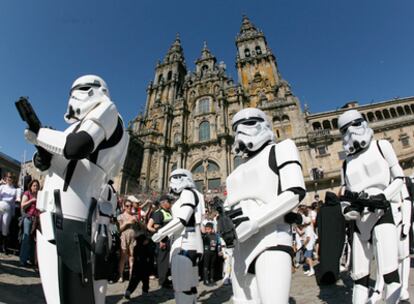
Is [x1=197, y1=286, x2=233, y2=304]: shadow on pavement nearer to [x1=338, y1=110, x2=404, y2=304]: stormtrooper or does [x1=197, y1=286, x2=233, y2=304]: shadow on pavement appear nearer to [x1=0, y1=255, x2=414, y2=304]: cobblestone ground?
[x1=0, y1=255, x2=414, y2=304]: cobblestone ground

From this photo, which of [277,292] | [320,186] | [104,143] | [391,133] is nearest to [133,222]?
[104,143]

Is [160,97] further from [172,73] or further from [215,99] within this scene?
[215,99]

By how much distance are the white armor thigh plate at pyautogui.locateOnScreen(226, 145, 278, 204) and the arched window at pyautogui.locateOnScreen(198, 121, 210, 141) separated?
2934 centimetres

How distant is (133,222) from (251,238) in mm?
4386

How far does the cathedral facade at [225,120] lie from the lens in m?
24.0

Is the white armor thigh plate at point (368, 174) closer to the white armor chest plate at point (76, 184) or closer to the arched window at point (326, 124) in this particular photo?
the white armor chest plate at point (76, 184)

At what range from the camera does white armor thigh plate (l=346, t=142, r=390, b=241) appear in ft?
9.37

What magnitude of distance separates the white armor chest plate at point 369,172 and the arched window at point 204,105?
31.0 m

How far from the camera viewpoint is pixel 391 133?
23828 millimetres

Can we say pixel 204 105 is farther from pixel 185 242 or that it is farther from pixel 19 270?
pixel 185 242

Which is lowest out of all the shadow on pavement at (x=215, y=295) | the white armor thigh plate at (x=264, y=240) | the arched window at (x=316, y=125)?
the shadow on pavement at (x=215, y=295)

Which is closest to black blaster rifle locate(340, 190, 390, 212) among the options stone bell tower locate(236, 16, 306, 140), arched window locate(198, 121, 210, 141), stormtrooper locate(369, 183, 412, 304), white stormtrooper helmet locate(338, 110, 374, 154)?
stormtrooper locate(369, 183, 412, 304)

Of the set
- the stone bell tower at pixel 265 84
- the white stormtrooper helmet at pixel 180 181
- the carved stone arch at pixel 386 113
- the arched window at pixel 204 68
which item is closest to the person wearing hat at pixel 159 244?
the white stormtrooper helmet at pixel 180 181

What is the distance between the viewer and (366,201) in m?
2.56
